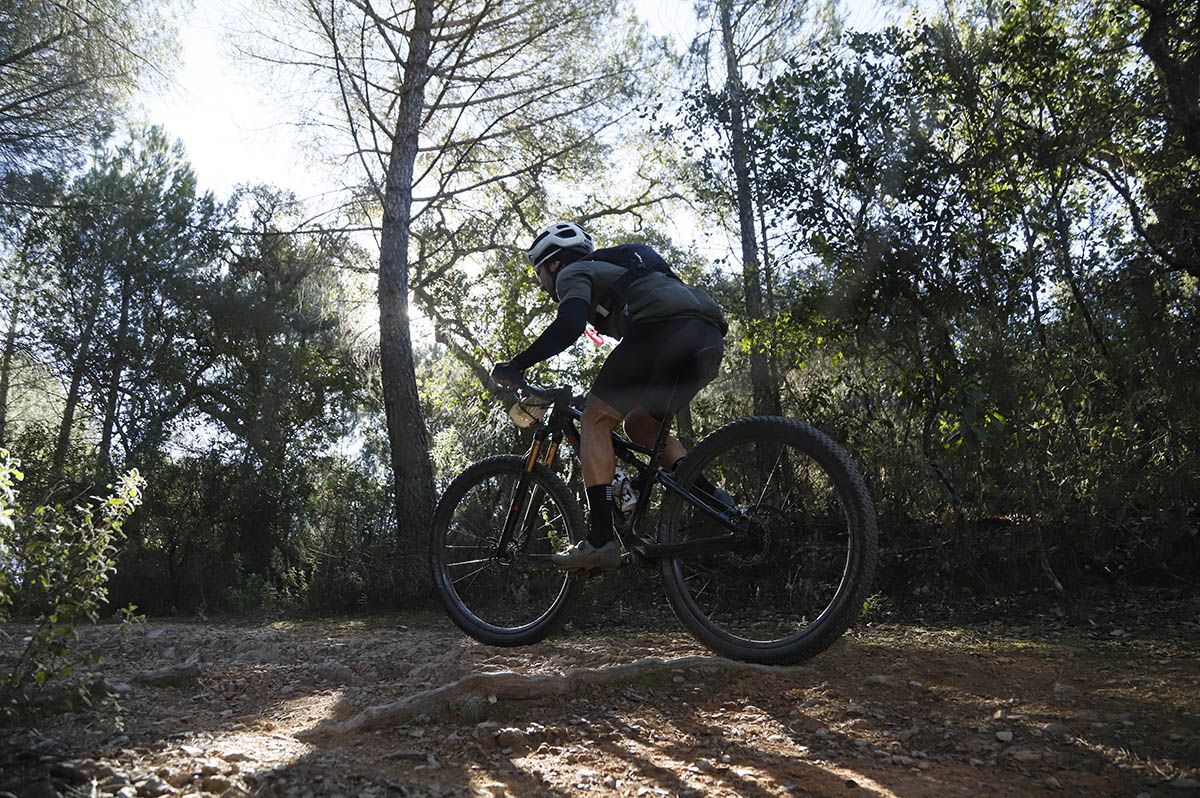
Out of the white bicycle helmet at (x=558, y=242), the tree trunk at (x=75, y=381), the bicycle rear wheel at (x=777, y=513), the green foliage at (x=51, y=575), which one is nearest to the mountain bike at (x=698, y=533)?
the bicycle rear wheel at (x=777, y=513)

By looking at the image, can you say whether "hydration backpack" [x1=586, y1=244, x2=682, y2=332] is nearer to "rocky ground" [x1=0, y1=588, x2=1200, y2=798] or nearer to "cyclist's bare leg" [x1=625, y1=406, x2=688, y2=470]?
"cyclist's bare leg" [x1=625, y1=406, x2=688, y2=470]

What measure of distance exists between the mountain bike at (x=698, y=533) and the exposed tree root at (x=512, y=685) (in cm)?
16

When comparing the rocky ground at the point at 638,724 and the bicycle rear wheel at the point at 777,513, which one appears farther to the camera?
the bicycle rear wheel at the point at 777,513

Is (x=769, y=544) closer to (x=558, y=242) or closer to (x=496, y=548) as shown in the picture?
(x=496, y=548)

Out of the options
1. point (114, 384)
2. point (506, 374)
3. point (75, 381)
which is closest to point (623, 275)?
point (506, 374)

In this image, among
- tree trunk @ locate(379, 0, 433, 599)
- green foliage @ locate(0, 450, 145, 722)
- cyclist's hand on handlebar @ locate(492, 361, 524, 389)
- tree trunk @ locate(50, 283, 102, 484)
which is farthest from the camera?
tree trunk @ locate(50, 283, 102, 484)

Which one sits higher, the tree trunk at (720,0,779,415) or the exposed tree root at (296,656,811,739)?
the tree trunk at (720,0,779,415)

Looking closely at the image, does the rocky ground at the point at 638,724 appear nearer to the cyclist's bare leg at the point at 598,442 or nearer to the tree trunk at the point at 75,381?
the cyclist's bare leg at the point at 598,442

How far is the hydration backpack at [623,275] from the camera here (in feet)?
11.4

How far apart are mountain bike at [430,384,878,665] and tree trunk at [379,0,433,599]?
2.57 meters

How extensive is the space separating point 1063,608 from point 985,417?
1.12 meters

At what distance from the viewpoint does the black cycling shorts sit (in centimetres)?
335

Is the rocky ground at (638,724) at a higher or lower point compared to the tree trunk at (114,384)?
lower

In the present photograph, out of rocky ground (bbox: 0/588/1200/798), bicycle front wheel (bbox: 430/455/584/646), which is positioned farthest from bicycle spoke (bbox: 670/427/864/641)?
bicycle front wheel (bbox: 430/455/584/646)
